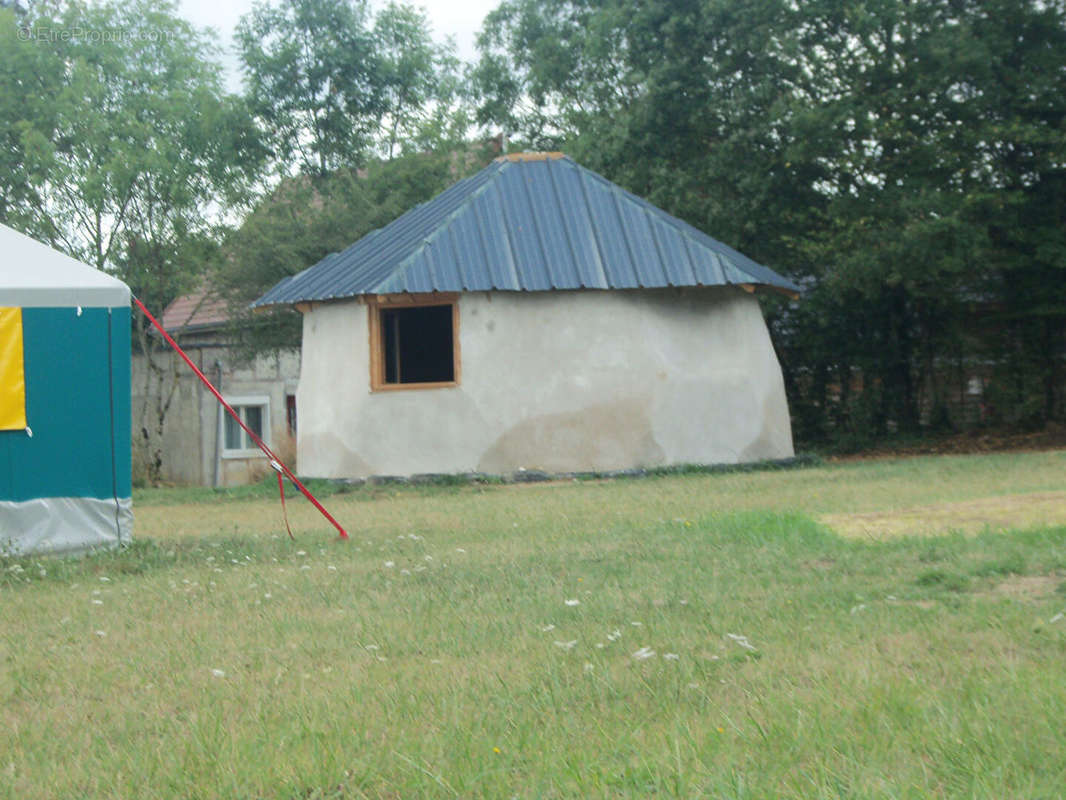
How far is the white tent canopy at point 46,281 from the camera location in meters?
9.43

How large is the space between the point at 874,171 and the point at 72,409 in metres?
14.3

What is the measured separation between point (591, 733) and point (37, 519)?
21.4 feet

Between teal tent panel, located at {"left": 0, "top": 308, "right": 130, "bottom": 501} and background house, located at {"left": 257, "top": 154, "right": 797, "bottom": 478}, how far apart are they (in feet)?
23.7

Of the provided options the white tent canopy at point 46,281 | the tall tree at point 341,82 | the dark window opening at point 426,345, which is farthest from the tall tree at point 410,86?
the white tent canopy at point 46,281

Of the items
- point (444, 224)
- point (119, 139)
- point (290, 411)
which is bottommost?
point (290, 411)

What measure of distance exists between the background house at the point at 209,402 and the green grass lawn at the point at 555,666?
18.6 meters

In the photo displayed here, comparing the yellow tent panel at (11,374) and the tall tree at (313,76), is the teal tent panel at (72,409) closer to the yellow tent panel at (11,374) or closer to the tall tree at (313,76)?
the yellow tent panel at (11,374)

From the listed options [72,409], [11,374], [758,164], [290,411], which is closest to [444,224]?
[758,164]

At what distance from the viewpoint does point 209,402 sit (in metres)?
27.9

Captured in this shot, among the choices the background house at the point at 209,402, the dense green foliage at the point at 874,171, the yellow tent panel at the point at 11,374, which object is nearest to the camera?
the yellow tent panel at the point at 11,374

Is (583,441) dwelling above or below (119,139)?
below

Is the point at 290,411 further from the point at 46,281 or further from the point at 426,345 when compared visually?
the point at 46,281

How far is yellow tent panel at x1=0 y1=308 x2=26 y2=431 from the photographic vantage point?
9.26m

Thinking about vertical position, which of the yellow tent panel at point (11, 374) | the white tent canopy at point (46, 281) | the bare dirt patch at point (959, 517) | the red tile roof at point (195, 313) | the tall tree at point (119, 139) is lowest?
the bare dirt patch at point (959, 517)
